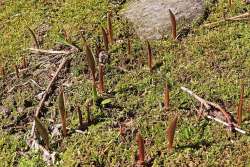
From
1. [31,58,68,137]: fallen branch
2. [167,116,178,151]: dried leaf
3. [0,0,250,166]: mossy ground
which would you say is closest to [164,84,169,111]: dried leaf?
[0,0,250,166]: mossy ground

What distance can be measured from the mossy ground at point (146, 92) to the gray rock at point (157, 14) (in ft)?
0.28

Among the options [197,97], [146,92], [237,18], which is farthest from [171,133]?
[237,18]

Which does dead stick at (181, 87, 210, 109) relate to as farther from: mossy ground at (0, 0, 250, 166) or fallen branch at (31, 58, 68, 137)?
fallen branch at (31, 58, 68, 137)

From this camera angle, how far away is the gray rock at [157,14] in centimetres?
356

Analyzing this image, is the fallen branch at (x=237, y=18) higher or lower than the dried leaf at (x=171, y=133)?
higher

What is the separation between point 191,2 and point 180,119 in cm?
122

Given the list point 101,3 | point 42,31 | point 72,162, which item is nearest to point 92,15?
point 101,3

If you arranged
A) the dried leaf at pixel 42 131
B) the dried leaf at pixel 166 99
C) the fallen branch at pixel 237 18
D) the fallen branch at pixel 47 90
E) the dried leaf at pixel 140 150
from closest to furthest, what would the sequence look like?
the dried leaf at pixel 140 150 → the dried leaf at pixel 42 131 → the dried leaf at pixel 166 99 → the fallen branch at pixel 47 90 → the fallen branch at pixel 237 18

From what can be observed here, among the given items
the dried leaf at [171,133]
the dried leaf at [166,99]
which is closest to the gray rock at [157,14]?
the dried leaf at [166,99]

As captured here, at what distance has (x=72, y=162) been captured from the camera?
2.79 meters

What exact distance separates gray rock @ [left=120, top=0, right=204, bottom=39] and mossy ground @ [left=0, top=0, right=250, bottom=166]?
85 millimetres

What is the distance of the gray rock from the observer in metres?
3.56

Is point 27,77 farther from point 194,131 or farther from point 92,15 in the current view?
point 194,131

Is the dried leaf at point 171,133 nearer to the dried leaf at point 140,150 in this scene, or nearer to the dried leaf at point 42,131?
the dried leaf at point 140,150
